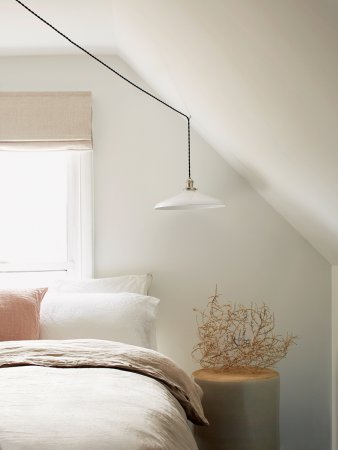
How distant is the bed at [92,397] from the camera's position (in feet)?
6.46

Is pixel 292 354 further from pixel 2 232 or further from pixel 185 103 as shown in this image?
pixel 2 232

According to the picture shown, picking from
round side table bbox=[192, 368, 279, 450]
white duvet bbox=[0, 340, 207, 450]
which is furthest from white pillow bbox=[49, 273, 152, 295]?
white duvet bbox=[0, 340, 207, 450]

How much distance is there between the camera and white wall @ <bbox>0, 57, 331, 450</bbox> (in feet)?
13.7

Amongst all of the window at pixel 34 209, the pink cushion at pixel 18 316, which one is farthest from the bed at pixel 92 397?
the window at pixel 34 209

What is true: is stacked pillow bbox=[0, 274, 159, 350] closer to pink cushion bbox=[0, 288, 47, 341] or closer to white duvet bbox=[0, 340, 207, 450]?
pink cushion bbox=[0, 288, 47, 341]

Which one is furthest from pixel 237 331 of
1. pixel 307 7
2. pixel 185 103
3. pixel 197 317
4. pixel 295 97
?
pixel 307 7

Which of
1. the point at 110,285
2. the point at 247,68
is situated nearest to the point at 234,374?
the point at 110,285

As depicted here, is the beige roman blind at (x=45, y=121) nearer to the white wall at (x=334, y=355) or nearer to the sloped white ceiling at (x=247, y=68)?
the sloped white ceiling at (x=247, y=68)

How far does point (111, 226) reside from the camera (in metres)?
4.27

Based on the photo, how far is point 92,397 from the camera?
228cm

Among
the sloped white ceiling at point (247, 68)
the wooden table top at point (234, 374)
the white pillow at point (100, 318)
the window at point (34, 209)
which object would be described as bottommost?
the wooden table top at point (234, 374)

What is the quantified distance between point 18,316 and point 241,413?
1.10 metres

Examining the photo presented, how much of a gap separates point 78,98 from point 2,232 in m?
0.86

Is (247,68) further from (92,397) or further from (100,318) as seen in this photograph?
(100,318)
